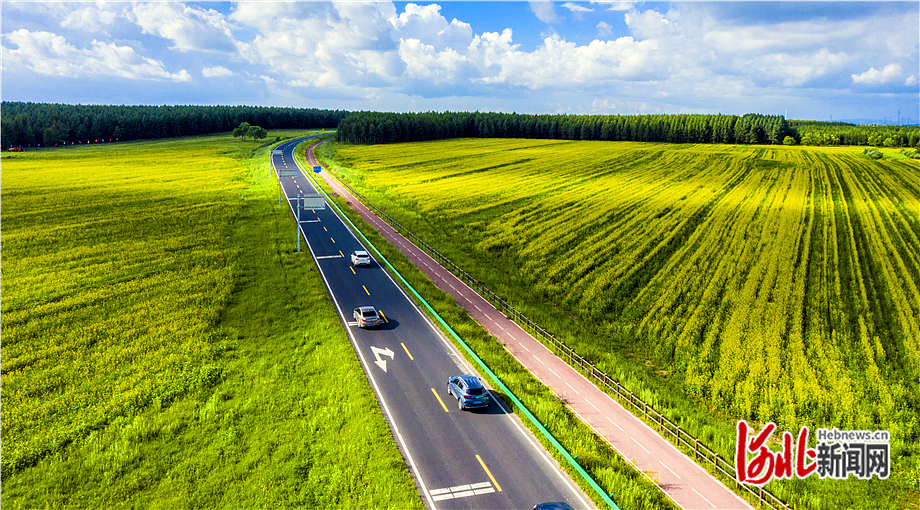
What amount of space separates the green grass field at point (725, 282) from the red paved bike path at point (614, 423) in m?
2.15

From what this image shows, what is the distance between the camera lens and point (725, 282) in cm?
4381

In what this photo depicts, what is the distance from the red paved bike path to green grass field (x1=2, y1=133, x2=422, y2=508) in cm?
1000

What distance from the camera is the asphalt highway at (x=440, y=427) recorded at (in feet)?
65.4

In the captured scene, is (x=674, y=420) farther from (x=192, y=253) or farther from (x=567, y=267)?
(x=192, y=253)

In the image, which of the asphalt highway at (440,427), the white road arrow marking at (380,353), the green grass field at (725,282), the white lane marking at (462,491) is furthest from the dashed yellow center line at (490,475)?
the green grass field at (725,282)

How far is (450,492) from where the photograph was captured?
778 inches

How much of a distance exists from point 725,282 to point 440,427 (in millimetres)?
31509

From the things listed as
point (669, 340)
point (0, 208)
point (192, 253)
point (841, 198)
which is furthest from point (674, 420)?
point (0, 208)

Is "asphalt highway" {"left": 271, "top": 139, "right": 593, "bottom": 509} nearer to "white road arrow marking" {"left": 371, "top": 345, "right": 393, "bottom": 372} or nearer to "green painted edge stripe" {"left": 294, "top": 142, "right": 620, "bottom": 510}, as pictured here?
"white road arrow marking" {"left": 371, "top": 345, "right": 393, "bottom": 372}

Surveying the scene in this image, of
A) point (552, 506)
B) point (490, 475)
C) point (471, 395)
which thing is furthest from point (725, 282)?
point (552, 506)

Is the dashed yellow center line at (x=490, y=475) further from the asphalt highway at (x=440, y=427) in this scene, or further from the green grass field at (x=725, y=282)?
the green grass field at (x=725, y=282)

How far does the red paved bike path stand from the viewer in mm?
19969

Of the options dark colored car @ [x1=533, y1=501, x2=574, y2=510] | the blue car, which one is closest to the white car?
the blue car

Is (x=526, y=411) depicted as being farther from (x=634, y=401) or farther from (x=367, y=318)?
(x=367, y=318)
